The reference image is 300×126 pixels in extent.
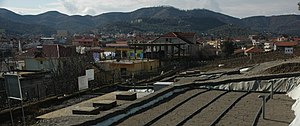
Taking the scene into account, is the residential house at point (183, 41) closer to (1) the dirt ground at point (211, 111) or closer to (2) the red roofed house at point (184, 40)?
(2) the red roofed house at point (184, 40)

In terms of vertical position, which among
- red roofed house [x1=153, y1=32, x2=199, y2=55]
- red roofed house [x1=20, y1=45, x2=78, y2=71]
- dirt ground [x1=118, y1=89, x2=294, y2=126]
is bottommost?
dirt ground [x1=118, y1=89, x2=294, y2=126]

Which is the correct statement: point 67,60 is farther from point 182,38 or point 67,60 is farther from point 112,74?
point 182,38

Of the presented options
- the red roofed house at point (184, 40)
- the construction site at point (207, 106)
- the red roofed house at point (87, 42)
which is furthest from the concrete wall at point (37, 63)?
the red roofed house at point (87, 42)

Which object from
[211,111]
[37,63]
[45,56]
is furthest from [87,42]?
[211,111]

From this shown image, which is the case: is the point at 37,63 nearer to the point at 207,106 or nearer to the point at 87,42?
the point at 207,106

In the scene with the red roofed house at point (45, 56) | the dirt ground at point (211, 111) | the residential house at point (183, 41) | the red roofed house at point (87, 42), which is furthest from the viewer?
the red roofed house at point (87, 42)

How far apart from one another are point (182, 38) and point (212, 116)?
1568 inches

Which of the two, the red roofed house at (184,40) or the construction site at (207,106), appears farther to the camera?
the red roofed house at (184,40)

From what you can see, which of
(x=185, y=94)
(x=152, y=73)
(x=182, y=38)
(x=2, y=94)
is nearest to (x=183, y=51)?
(x=182, y=38)

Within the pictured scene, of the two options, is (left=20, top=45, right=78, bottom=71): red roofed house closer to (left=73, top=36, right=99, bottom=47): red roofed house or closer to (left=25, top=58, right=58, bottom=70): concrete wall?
(left=25, top=58, right=58, bottom=70): concrete wall

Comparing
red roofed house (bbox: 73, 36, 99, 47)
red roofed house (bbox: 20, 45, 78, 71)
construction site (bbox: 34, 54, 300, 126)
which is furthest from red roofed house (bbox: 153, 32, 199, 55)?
construction site (bbox: 34, 54, 300, 126)

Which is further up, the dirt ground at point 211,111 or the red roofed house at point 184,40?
the red roofed house at point 184,40

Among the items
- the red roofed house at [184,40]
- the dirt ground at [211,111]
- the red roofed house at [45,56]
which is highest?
the red roofed house at [184,40]

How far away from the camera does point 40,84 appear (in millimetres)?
19906
